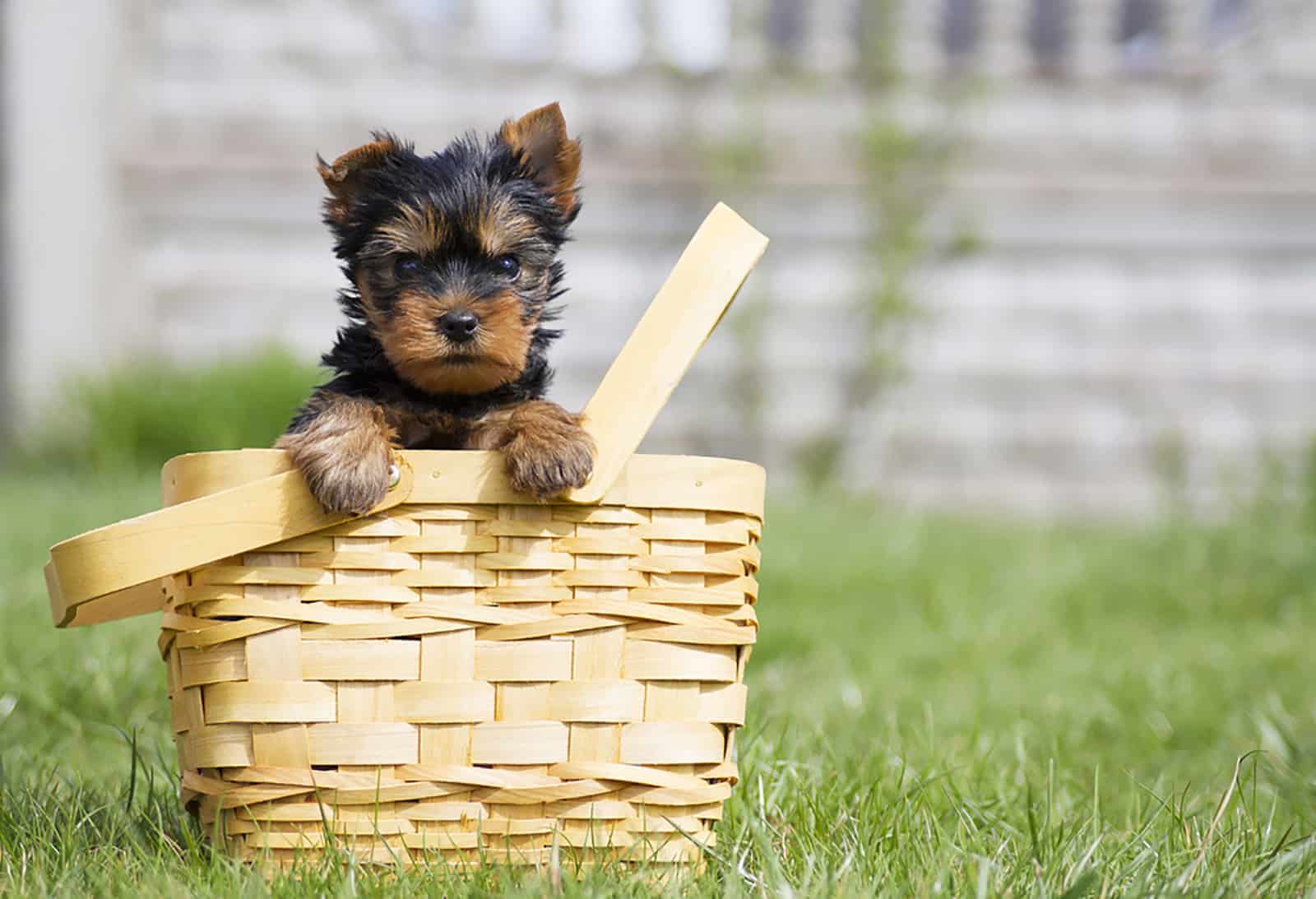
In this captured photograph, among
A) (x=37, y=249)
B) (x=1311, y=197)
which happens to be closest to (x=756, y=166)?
(x=1311, y=197)

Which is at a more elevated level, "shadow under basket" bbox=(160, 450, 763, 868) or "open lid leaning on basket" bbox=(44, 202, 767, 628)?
"open lid leaning on basket" bbox=(44, 202, 767, 628)

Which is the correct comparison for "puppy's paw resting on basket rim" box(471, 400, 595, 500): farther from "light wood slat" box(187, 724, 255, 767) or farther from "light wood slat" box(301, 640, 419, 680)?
"light wood slat" box(187, 724, 255, 767)

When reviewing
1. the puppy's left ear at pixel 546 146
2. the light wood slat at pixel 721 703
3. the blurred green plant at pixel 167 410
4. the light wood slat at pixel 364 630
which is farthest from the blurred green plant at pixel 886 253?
the light wood slat at pixel 364 630

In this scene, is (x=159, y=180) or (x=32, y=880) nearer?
(x=32, y=880)

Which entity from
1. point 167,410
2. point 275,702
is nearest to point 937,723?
point 275,702

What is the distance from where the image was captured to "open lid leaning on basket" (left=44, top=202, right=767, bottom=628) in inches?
63.0

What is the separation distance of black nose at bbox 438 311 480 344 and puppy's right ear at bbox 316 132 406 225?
0.28 m

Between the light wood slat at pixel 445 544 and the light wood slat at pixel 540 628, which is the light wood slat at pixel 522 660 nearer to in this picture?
the light wood slat at pixel 540 628

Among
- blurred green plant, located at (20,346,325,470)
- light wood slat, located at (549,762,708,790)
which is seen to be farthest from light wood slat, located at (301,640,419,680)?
blurred green plant, located at (20,346,325,470)

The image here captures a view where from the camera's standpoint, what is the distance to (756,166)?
701 cm

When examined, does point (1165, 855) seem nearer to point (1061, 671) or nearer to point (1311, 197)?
point (1061, 671)

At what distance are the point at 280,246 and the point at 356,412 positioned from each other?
551 cm

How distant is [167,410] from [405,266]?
4634 mm

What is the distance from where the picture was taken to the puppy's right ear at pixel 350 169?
5.93 feet
